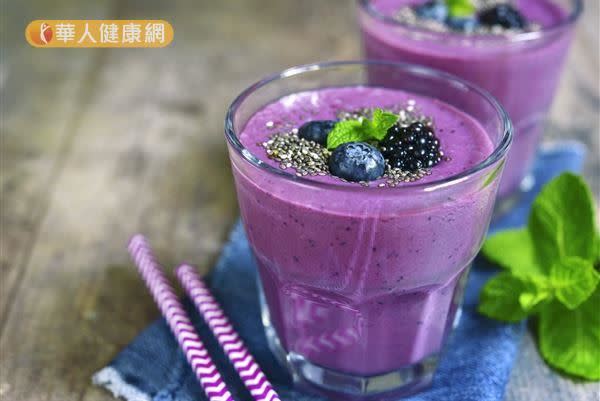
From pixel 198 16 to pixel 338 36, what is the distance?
0.52 m

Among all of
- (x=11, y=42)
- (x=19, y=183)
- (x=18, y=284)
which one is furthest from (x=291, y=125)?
(x=11, y=42)

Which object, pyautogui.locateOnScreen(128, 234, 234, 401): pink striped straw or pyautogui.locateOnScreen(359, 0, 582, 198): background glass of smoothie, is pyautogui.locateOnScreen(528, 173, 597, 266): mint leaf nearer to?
pyautogui.locateOnScreen(359, 0, 582, 198): background glass of smoothie

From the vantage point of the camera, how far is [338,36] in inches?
113

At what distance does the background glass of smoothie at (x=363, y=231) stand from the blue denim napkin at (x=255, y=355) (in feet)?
0.13

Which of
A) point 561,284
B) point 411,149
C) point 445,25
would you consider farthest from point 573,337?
point 445,25

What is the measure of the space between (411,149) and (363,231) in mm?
169

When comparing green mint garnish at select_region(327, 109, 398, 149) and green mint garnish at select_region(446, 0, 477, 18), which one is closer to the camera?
green mint garnish at select_region(327, 109, 398, 149)

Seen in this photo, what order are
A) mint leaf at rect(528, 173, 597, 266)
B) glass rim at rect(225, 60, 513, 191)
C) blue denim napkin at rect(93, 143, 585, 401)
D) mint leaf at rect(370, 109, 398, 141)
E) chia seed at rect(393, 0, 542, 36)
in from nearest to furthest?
glass rim at rect(225, 60, 513, 191)
mint leaf at rect(370, 109, 398, 141)
blue denim napkin at rect(93, 143, 585, 401)
mint leaf at rect(528, 173, 597, 266)
chia seed at rect(393, 0, 542, 36)

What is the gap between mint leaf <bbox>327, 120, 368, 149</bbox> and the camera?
1.38 m

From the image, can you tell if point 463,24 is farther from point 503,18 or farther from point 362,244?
point 362,244

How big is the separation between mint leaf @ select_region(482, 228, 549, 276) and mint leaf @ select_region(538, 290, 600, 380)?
0.13 m

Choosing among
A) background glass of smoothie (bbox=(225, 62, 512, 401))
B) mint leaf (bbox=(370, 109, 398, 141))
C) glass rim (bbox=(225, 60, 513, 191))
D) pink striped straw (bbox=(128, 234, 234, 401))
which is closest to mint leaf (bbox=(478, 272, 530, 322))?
background glass of smoothie (bbox=(225, 62, 512, 401))

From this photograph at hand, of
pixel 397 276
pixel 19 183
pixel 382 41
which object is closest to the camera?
pixel 397 276

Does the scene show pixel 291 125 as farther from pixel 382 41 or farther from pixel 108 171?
pixel 108 171
